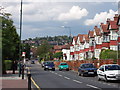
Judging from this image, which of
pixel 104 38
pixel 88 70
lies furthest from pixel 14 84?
pixel 104 38

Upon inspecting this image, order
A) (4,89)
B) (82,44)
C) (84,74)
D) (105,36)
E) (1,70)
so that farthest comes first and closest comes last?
(82,44) → (105,36) → (1,70) → (84,74) → (4,89)

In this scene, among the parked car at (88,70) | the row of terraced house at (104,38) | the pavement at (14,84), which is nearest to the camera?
the pavement at (14,84)

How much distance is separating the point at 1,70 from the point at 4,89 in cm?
1974

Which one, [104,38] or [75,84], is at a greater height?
[104,38]

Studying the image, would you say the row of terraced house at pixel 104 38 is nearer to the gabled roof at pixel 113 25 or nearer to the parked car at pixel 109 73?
the gabled roof at pixel 113 25

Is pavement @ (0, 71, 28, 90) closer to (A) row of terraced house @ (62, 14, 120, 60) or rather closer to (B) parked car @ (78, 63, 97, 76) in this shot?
(B) parked car @ (78, 63, 97, 76)

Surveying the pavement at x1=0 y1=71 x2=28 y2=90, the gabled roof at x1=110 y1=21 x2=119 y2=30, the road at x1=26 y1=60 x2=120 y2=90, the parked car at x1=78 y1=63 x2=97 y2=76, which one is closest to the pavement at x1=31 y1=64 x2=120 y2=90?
the road at x1=26 y1=60 x2=120 y2=90

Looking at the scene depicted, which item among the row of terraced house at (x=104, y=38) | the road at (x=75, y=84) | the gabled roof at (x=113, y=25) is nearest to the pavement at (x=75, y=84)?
the road at (x=75, y=84)

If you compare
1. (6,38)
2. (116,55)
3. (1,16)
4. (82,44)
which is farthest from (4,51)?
(82,44)

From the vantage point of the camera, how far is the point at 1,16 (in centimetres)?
3422

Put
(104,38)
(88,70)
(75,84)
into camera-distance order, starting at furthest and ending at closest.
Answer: (104,38), (88,70), (75,84)

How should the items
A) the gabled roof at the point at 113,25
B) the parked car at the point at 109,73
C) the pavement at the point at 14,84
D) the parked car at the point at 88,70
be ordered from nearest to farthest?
1. the pavement at the point at 14,84
2. the parked car at the point at 109,73
3. the parked car at the point at 88,70
4. the gabled roof at the point at 113,25

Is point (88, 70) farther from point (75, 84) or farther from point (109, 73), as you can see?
point (75, 84)

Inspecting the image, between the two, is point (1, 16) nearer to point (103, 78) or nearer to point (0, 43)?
point (0, 43)
